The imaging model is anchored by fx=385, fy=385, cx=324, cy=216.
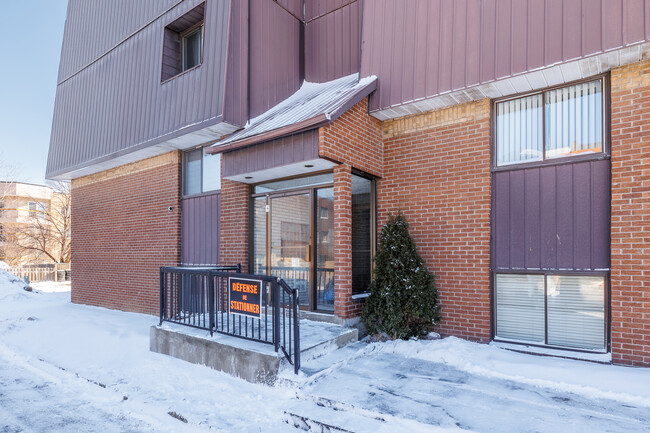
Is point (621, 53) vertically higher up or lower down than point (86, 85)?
lower down

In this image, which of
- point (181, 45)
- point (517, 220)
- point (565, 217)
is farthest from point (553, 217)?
point (181, 45)

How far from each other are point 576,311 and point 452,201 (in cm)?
229

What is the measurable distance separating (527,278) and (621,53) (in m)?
3.15

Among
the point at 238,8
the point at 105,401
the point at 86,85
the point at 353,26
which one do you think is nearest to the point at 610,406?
the point at 105,401

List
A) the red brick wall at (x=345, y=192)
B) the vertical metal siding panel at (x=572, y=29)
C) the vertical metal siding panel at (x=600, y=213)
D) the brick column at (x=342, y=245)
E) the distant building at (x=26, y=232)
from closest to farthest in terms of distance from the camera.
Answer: the vertical metal siding panel at (x=572, y=29) → the vertical metal siding panel at (x=600, y=213) → the red brick wall at (x=345, y=192) → the brick column at (x=342, y=245) → the distant building at (x=26, y=232)

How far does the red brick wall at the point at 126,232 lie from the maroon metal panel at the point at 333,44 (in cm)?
400

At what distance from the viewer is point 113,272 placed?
10984mm

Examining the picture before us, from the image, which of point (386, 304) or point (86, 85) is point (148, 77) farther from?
point (386, 304)

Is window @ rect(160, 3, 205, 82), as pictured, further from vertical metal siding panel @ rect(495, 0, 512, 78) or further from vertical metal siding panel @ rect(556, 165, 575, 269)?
vertical metal siding panel @ rect(556, 165, 575, 269)

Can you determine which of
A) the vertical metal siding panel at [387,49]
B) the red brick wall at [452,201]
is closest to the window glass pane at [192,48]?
the vertical metal siding panel at [387,49]

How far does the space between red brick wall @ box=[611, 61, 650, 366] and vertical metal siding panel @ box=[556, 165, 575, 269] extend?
1.56 ft

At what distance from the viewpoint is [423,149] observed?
6531 millimetres

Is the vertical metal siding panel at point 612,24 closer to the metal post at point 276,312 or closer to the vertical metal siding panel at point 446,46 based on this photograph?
the vertical metal siding panel at point 446,46

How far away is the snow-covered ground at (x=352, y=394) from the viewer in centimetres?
369
